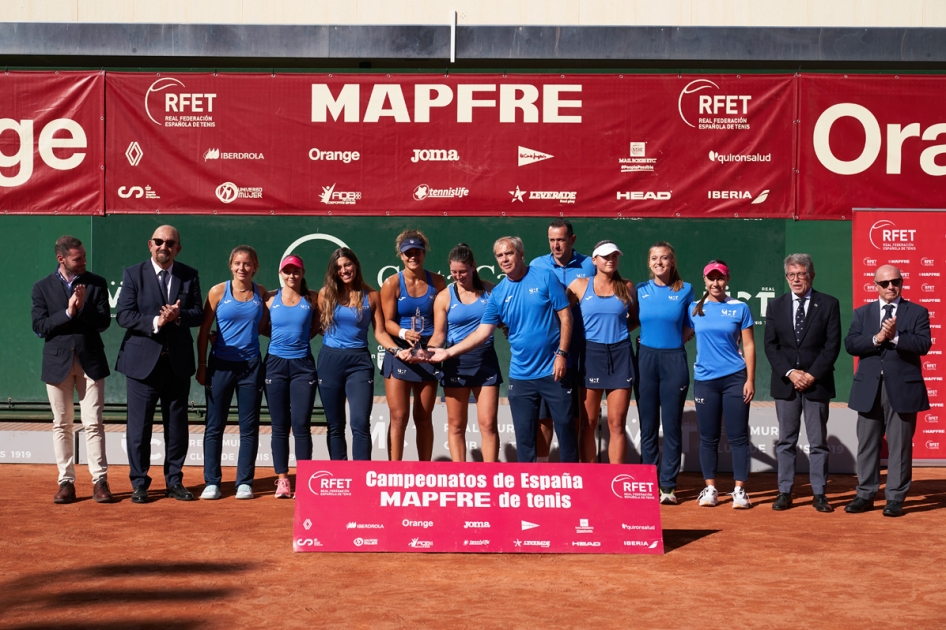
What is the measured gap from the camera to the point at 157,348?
25.4ft

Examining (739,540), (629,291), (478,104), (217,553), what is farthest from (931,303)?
(217,553)

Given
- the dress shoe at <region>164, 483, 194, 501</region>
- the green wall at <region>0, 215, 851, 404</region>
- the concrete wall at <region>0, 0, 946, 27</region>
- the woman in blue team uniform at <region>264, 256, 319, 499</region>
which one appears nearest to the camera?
the woman in blue team uniform at <region>264, 256, 319, 499</region>

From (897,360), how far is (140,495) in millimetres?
5577

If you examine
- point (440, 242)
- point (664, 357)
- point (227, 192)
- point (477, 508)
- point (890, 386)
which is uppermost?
point (227, 192)

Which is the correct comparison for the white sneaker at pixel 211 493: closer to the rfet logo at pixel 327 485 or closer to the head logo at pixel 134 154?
the rfet logo at pixel 327 485

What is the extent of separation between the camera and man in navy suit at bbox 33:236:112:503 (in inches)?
300

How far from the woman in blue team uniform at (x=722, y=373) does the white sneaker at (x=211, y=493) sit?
361 cm

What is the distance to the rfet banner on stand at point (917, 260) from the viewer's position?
9.48 metres

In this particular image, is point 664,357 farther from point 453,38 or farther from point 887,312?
point 453,38

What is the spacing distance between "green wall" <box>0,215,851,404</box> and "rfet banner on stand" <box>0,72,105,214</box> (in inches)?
21.1

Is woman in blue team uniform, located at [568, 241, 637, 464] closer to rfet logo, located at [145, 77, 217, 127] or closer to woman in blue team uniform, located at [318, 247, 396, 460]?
woman in blue team uniform, located at [318, 247, 396, 460]

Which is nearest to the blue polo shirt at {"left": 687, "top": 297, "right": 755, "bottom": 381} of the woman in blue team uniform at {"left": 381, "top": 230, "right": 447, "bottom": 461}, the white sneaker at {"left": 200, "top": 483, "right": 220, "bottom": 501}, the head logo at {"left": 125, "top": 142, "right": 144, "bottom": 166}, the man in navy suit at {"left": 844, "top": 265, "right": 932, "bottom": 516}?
the man in navy suit at {"left": 844, "top": 265, "right": 932, "bottom": 516}

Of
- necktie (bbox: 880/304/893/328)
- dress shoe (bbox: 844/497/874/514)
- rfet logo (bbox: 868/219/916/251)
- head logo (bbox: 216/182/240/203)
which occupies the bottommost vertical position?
dress shoe (bbox: 844/497/874/514)

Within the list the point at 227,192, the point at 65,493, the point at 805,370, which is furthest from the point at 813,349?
the point at 227,192
